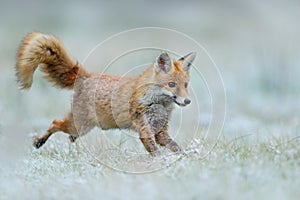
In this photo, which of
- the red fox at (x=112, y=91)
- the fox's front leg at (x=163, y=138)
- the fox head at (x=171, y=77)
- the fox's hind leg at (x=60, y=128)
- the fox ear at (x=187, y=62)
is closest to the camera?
the fox head at (x=171, y=77)

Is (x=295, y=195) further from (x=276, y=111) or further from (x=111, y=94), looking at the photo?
(x=276, y=111)

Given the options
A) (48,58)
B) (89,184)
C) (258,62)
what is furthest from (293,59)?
(89,184)

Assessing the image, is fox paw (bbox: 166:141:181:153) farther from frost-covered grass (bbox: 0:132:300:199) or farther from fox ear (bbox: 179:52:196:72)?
fox ear (bbox: 179:52:196:72)

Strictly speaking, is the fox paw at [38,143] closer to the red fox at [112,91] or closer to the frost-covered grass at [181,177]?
the red fox at [112,91]

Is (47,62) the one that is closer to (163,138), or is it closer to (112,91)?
(112,91)

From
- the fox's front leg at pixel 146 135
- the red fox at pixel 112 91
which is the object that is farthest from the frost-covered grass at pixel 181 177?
the red fox at pixel 112 91

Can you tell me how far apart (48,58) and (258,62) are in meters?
8.68

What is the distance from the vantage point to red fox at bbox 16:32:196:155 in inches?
281

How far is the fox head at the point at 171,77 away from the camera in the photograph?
701 centimetres

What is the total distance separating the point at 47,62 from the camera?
26.7 ft

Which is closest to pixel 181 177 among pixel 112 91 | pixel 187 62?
pixel 187 62

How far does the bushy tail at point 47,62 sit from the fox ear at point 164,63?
1340 millimetres

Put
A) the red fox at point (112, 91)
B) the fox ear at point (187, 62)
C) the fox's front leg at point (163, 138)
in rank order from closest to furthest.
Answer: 1. the red fox at point (112, 91)
2. the fox ear at point (187, 62)
3. the fox's front leg at point (163, 138)

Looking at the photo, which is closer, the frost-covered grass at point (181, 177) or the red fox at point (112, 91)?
the frost-covered grass at point (181, 177)
